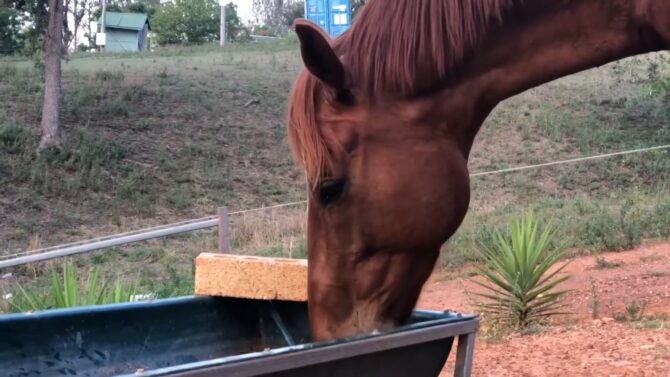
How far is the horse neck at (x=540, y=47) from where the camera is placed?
2.40m

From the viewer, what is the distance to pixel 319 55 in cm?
221

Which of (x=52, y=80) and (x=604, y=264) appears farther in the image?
(x=52, y=80)

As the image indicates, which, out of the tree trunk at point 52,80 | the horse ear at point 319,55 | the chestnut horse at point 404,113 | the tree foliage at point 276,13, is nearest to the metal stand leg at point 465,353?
the chestnut horse at point 404,113

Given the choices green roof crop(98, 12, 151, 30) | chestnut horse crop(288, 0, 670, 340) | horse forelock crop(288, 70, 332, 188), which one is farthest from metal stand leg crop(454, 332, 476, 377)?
green roof crop(98, 12, 151, 30)

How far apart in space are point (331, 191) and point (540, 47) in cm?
76

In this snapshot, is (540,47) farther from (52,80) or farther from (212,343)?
(52,80)

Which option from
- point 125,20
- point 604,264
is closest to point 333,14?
point 604,264

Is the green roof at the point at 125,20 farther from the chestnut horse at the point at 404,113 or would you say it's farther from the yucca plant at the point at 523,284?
the chestnut horse at the point at 404,113

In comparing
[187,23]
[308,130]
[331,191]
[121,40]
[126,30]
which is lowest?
[331,191]

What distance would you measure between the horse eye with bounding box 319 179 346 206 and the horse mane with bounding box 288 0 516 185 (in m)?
0.03

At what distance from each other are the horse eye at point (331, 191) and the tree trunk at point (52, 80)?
523 inches

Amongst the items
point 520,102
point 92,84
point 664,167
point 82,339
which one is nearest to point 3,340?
point 82,339

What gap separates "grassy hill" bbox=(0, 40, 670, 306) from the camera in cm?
1098

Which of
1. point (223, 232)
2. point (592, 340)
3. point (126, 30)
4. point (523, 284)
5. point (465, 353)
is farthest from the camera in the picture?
point (126, 30)
